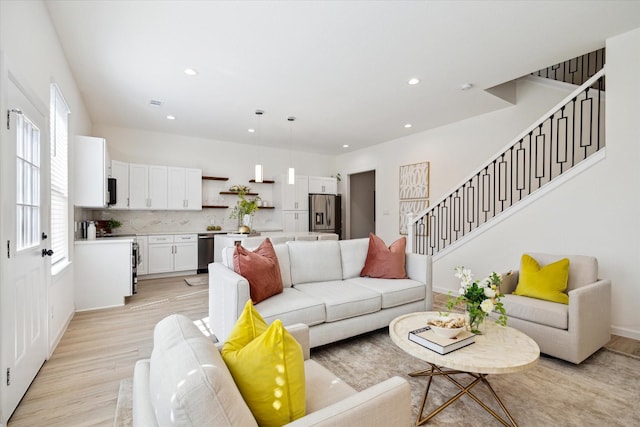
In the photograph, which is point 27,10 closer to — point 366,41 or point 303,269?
point 366,41

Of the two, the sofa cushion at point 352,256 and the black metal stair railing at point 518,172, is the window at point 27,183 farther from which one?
the black metal stair railing at point 518,172

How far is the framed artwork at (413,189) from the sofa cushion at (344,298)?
11.9 feet

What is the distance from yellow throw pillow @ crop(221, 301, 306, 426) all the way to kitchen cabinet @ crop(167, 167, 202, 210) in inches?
230

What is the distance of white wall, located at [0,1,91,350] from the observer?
195 cm

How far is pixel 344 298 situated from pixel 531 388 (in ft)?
4.80

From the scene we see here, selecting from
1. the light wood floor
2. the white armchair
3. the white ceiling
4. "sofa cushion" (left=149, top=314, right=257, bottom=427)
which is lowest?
the light wood floor

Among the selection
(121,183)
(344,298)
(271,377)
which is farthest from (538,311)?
(121,183)

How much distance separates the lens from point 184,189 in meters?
6.31

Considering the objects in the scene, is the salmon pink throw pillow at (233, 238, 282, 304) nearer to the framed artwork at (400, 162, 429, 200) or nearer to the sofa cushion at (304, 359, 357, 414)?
the sofa cushion at (304, 359, 357, 414)

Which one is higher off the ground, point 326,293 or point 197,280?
point 326,293

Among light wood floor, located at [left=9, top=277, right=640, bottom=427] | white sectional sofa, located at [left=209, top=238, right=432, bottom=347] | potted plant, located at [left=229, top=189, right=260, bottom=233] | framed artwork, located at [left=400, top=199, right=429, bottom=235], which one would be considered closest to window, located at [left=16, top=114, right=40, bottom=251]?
light wood floor, located at [left=9, top=277, right=640, bottom=427]

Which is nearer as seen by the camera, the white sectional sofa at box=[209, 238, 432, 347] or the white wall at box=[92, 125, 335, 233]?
the white sectional sofa at box=[209, 238, 432, 347]

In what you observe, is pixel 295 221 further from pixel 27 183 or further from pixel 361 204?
pixel 27 183

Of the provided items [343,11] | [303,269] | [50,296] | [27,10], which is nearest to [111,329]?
[50,296]
